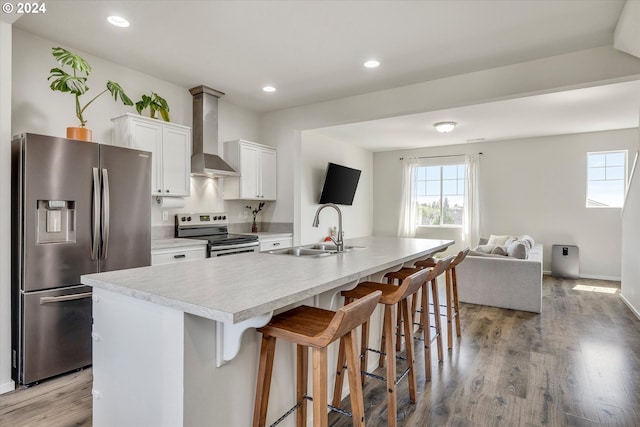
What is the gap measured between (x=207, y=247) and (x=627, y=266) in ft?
16.8

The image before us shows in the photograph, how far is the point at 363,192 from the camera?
8.04 metres

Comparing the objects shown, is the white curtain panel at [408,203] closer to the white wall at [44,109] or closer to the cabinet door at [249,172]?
the cabinet door at [249,172]

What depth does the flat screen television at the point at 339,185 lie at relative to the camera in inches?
244

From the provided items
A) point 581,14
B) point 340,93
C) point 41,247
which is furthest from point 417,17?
point 41,247

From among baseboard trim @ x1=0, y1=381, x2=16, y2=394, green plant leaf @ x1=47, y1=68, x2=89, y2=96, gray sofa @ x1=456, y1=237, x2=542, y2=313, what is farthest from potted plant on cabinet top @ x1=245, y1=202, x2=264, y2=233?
baseboard trim @ x1=0, y1=381, x2=16, y2=394

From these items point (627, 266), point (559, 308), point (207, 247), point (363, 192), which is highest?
point (363, 192)

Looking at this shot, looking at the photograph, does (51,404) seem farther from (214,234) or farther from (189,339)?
(214,234)

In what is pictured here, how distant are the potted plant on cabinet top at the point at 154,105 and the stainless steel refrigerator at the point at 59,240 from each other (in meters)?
0.86

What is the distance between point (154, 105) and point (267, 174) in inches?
70.8

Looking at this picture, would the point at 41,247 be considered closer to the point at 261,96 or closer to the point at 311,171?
the point at 261,96

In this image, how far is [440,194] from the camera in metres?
7.73

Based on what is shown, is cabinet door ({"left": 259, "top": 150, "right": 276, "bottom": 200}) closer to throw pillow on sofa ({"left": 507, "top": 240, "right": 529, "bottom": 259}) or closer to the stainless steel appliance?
the stainless steel appliance

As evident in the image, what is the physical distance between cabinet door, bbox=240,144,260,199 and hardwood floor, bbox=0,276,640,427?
2.68 meters

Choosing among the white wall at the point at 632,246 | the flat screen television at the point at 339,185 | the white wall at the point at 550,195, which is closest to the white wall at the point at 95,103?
the flat screen television at the point at 339,185
